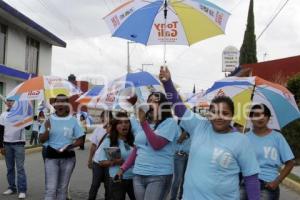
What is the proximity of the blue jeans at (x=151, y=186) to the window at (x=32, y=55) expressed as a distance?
874 inches

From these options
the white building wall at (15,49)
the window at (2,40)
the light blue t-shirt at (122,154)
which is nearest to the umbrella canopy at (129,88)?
the light blue t-shirt at (122,154)

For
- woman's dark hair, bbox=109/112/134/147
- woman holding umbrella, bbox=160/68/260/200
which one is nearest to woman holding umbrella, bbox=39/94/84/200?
woman's dark hair, bbox=109/112/134/147

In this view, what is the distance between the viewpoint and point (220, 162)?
4.12 metres

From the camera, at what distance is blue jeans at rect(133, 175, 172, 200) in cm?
545

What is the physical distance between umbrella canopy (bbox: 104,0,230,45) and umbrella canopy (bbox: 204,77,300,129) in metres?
0.68

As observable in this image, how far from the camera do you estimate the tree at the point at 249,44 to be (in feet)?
114

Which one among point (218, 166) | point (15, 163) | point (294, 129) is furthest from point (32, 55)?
point (218, 166)

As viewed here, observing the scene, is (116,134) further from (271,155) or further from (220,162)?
(220,162)

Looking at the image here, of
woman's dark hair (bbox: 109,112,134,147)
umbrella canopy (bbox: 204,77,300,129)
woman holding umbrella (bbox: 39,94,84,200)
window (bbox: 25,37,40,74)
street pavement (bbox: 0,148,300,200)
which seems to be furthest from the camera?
window (bbox: 25,37,40,74)

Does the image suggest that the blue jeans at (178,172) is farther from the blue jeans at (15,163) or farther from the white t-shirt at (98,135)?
the blue jeans at (15,163)

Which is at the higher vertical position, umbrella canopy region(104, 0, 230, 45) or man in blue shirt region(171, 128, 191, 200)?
umbrella canopy region(104, 0, 230, 45)

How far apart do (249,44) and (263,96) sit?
28991 mm

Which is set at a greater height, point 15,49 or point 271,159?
point 15,49

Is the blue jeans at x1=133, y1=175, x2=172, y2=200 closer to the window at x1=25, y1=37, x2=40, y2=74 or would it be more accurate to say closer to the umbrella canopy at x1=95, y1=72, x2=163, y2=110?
the umbrella canopy at x1=95, y1=72, x2=163, y2=110
